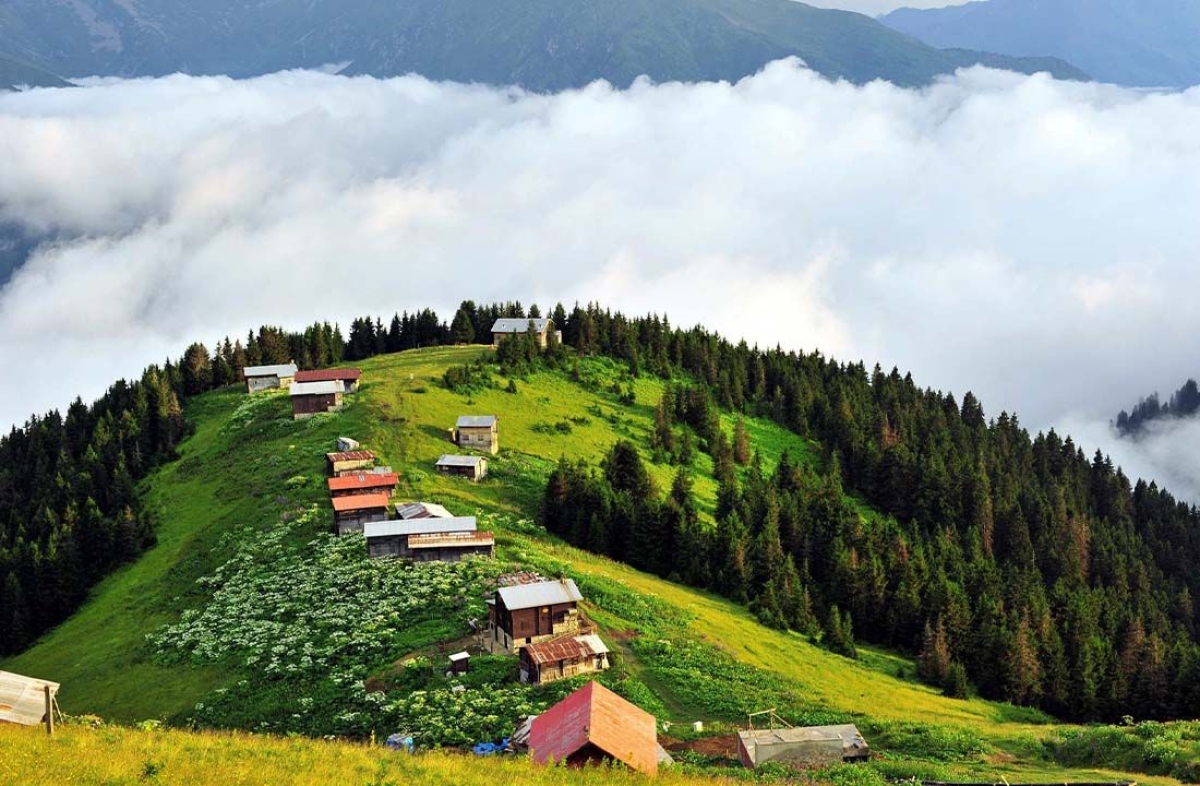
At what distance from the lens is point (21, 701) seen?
36719mm

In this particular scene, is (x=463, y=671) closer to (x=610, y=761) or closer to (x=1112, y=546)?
(x=610, y=761)

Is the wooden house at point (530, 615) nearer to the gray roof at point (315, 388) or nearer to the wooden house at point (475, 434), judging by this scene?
the wooden house at point (475, 434)

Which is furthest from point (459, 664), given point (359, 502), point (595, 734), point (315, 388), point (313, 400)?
point (315, 388)

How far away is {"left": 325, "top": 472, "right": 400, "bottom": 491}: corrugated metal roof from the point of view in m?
96.3

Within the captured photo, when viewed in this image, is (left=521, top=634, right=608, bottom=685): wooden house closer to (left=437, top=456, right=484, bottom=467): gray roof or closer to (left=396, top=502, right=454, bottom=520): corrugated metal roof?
(left=396, top=502, right=454, bottom=520): corrugated metal roof

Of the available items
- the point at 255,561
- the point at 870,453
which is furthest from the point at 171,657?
the point at 870,453

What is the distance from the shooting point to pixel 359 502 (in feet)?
303

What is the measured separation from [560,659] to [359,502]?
37.4m

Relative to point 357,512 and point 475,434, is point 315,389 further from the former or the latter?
point 357,512

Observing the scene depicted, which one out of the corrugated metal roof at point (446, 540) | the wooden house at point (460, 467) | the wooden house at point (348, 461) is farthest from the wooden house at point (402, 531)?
the wooden house at point (460, 467)

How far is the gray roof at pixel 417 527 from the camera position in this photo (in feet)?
278

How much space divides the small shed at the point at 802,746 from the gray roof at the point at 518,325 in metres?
117

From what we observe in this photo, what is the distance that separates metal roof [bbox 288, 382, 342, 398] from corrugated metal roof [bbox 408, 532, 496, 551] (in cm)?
4830

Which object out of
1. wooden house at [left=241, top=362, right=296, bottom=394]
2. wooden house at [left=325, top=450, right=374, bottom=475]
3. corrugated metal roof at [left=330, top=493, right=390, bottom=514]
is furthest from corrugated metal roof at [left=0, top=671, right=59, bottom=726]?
wooden house at [left=241, top=362, right=296, bottom=394]
